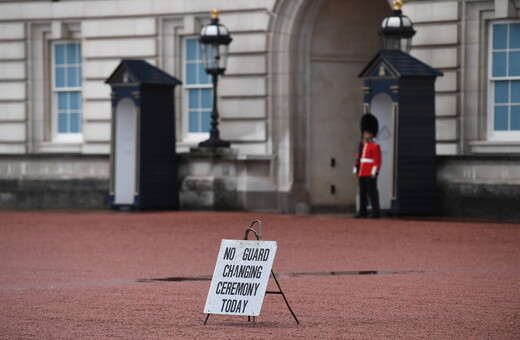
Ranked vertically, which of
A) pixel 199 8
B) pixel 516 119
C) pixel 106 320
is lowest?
pixel 106 320

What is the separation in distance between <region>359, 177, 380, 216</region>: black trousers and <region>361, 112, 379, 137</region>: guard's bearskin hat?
2.30 feet

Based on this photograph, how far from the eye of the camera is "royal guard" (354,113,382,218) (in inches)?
792

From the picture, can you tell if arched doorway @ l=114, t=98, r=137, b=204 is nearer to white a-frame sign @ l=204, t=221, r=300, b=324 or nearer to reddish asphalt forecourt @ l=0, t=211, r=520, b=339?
reddish asphalt forecourt @ l=0, t=211, r=520, b=339

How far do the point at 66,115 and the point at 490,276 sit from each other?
47.4 feet

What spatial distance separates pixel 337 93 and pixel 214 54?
2.20m

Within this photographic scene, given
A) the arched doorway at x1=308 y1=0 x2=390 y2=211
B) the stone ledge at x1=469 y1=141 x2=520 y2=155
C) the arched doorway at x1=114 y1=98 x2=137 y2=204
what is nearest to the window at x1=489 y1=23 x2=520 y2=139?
the stone ledge at x1=469 y1=141 x2=520 y2=155

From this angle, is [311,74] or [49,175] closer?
[311,74]

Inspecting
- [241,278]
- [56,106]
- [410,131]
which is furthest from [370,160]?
[241,278]

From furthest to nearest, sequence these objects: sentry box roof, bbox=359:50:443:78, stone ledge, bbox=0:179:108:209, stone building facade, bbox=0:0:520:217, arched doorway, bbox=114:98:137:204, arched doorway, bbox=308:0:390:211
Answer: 1. stone ledge, bbox=0:179:108:209
2. arched doorway, bbox=308:0:390:211
3. arched doorway, bbox=114:98:137:204
4. stone building facade, bbox=0:0:520:217
5. sentry box roof, bbox=359:50:443:78

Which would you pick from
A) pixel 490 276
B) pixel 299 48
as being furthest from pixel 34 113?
pixel 490 276

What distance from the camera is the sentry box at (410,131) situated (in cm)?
2009

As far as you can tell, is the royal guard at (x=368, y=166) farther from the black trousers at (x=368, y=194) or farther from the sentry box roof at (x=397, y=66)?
the sentry box roof at (x=397, y=66)

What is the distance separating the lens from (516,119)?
20531 millimetres

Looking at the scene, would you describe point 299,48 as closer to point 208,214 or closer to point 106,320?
point 208,214
